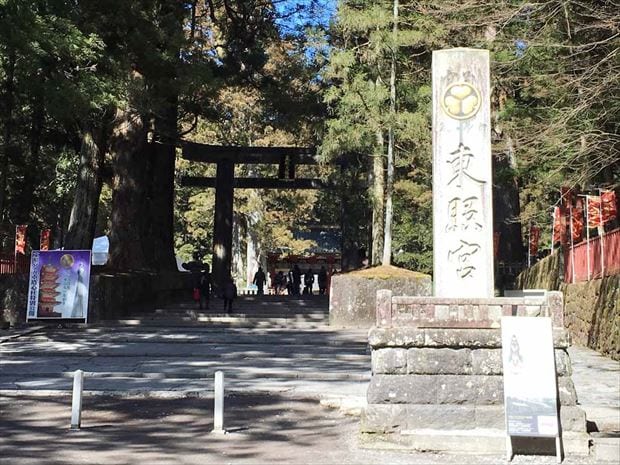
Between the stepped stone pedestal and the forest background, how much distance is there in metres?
5.66

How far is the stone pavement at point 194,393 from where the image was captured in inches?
279

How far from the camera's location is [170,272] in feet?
87.9

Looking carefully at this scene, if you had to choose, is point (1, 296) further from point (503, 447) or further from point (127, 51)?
point (503, 447)

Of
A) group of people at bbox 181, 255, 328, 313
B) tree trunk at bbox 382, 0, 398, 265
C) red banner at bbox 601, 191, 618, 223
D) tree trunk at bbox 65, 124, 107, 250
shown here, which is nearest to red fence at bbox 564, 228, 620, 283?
red banner at bbox 601, 191, 618, 223

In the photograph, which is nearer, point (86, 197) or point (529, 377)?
point (529, 377)

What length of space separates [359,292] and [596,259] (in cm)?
668

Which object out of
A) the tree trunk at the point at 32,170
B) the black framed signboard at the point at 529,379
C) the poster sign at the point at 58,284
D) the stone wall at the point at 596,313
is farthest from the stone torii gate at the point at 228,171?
the black framed signboard at the point at 529,379

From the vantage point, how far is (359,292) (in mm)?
19891

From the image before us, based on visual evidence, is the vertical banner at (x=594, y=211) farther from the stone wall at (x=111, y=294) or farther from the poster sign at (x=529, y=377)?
the stone wall at (x=111, y=294)

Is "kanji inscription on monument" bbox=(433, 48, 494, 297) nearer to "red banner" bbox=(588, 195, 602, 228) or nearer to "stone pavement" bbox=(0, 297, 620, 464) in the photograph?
"stone pavement" bbox=(0, 297, 620, 464)

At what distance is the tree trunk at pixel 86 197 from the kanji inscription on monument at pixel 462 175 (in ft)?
50.5

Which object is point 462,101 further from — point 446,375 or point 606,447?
point 606,447

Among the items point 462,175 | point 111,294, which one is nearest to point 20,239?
point 111,294

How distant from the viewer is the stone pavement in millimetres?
7094
